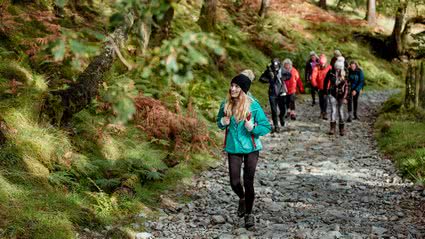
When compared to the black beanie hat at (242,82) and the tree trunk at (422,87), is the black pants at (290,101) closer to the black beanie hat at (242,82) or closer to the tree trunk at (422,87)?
the tree trunk at (422,87)

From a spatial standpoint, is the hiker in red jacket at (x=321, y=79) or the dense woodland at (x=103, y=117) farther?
the hiker in red jacket at (x=321, y=79)

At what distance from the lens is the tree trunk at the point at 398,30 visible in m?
26.9

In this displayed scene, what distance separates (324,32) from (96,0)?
17.4m

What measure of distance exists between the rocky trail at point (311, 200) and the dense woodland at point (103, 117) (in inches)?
19.3

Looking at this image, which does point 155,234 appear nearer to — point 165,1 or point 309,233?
point 309,233

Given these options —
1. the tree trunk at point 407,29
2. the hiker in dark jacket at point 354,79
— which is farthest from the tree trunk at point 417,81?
the tree trunk at point 407,29

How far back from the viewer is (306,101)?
796 inches

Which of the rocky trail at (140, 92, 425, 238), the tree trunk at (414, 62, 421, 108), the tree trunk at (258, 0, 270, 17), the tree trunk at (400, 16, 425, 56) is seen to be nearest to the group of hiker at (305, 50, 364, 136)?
the rocky trail at (140, 92, 425, 238)

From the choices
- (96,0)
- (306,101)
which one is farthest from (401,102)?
(96,0)

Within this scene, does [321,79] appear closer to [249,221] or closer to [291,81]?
[291,81]

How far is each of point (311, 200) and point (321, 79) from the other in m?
8.06

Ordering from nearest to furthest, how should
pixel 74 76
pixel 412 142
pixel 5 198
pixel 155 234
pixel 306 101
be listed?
1. pixel 5 198
2. pixel 155 234
3. pixel 74 76
4. pixel 412 142
5. pixel 306 101

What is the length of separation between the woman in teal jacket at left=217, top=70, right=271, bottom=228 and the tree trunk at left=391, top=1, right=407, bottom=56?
72.9 ft

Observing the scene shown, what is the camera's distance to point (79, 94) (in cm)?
861
